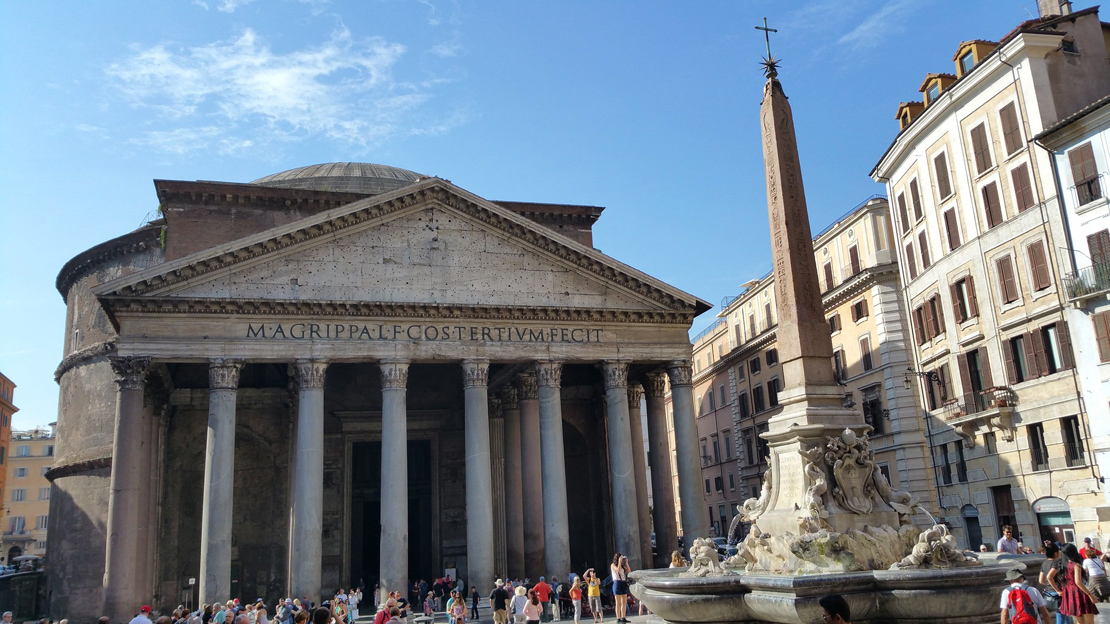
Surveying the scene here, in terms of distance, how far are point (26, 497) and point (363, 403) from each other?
46.7m

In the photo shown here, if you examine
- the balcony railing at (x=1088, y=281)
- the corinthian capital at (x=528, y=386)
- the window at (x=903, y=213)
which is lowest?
the corinthian capital at (x=528, y=386)

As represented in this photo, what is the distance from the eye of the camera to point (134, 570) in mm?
19016

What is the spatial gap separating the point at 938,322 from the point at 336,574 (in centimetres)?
1879

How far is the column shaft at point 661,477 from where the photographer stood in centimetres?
2398

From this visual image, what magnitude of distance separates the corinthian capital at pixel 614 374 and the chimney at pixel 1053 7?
13.9m

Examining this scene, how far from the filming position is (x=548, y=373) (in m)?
22.2

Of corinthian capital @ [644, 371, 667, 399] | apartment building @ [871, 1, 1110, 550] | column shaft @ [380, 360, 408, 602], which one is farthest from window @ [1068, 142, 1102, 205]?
column shaft @ [380, 360, 408, 602]

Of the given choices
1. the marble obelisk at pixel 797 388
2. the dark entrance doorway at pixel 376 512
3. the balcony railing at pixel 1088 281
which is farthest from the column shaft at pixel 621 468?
the marble obelisk at pixel 797 388

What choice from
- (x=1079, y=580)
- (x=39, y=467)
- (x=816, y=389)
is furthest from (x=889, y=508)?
(x=39, y=467)

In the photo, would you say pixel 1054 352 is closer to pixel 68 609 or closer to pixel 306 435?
pixel 306 435

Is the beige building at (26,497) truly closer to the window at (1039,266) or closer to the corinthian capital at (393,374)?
the corinthian capital at (393,374)

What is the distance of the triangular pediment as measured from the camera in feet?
66.7

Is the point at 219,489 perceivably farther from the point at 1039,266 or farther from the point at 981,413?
the point at 1039,266

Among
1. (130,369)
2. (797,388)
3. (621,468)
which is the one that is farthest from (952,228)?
(130,369)
